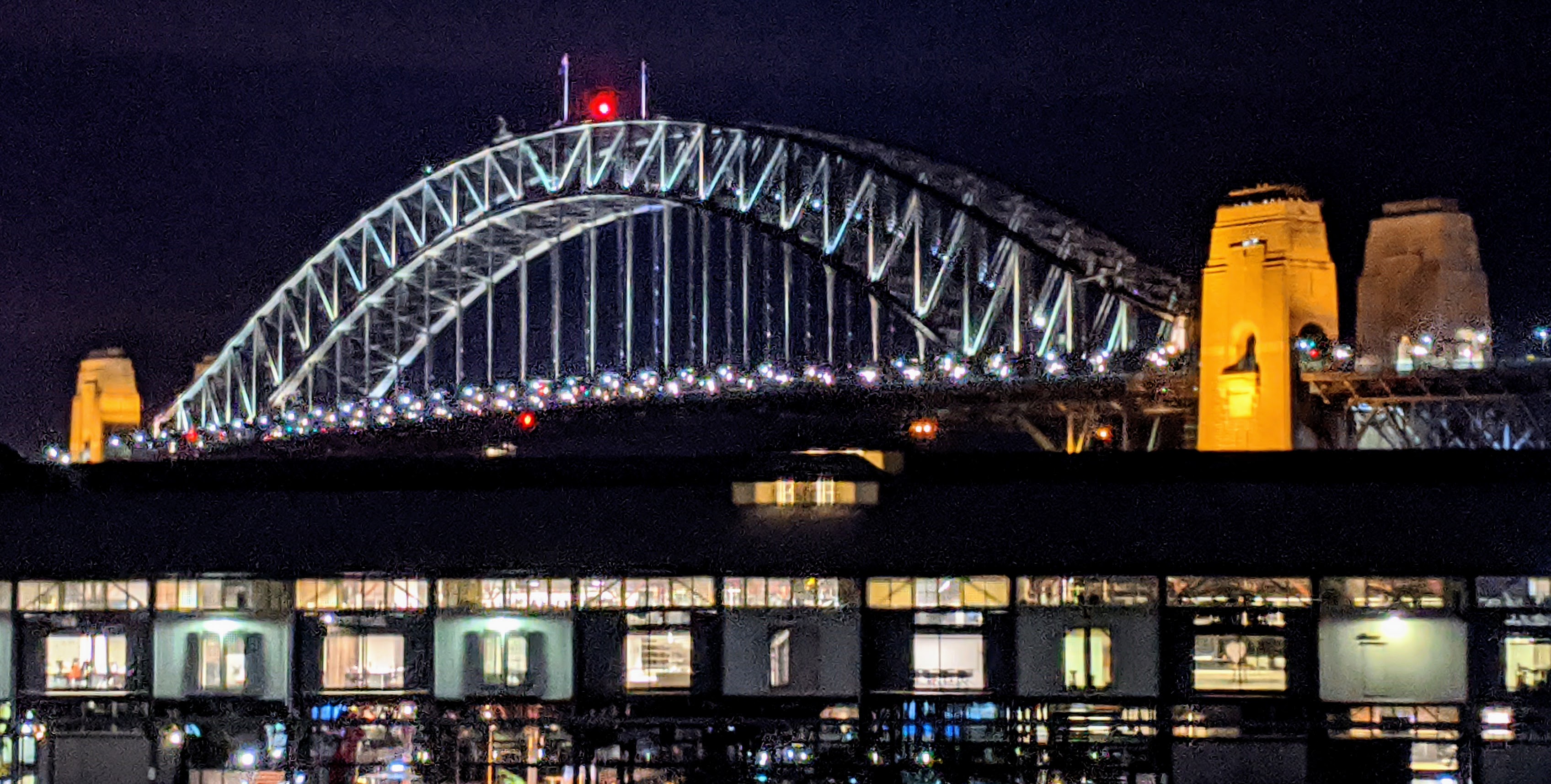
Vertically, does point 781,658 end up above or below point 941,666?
above

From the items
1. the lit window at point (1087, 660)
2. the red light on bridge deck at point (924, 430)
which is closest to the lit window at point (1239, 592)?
the lit window at point (1087, 660)

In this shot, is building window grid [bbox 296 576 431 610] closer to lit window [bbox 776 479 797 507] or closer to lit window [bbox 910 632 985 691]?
lit window [bbox 776 479 797 507]

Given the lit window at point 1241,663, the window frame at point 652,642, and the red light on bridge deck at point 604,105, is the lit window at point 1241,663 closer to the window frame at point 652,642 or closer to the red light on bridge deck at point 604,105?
the window frame at point 652,642

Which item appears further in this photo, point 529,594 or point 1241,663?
point 529,594

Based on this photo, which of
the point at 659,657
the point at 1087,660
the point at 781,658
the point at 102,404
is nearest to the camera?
the point at 1087,660

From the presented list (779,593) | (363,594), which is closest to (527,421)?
(363,594)

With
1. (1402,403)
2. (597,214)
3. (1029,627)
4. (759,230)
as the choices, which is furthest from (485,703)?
(597,214)

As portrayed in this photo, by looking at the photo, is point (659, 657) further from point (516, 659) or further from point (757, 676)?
point (516, 659)
